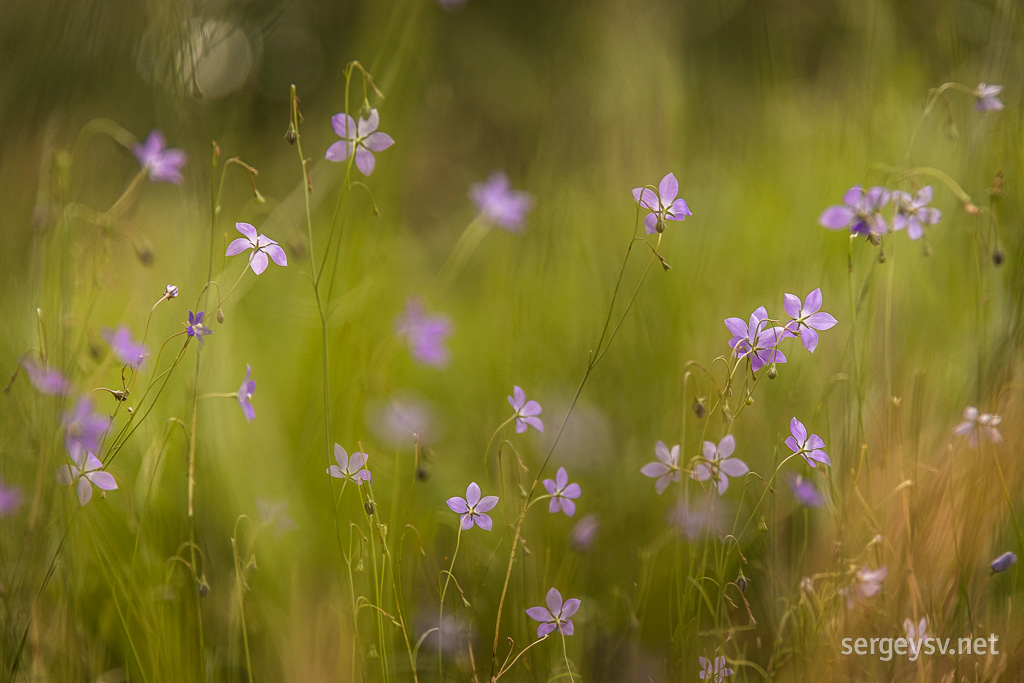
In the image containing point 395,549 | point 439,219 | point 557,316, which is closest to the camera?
point 395,549


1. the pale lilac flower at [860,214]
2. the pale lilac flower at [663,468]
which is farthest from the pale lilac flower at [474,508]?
the pale lilac flower at [860,214]

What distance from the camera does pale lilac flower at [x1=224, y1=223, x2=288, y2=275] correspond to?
85 centimetres

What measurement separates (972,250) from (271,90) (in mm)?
5430

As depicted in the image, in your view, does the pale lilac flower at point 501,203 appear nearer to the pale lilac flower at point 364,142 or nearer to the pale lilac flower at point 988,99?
the pale lilac flower at point 364,142

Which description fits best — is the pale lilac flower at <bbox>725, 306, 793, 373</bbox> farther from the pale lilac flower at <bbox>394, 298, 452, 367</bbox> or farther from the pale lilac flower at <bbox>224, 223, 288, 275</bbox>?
the pale lilac flower at <bbox>394, 298, 452, 367</bbox>

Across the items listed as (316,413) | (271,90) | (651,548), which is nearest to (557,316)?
(316,413)

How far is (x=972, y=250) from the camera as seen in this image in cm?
138

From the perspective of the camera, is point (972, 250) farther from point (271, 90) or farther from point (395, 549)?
point (271, 90)

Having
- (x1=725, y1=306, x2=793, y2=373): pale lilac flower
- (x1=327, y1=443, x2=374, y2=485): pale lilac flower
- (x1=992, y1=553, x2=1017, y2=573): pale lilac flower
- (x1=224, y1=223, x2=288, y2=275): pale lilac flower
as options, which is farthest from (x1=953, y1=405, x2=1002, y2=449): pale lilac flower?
(x1=224, y1=223, x2=288, y2=275): pale lilac flower

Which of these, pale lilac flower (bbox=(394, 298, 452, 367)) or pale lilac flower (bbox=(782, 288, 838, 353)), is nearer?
pale lilac flower (bbox=(782, 288, 838, 353))

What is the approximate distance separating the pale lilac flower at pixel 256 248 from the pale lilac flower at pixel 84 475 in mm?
317

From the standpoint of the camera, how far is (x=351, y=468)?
0.91 metres

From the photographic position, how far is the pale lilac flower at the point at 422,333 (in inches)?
64.4

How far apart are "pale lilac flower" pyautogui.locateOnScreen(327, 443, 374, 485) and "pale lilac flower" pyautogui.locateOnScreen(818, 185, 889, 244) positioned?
0.72 m
